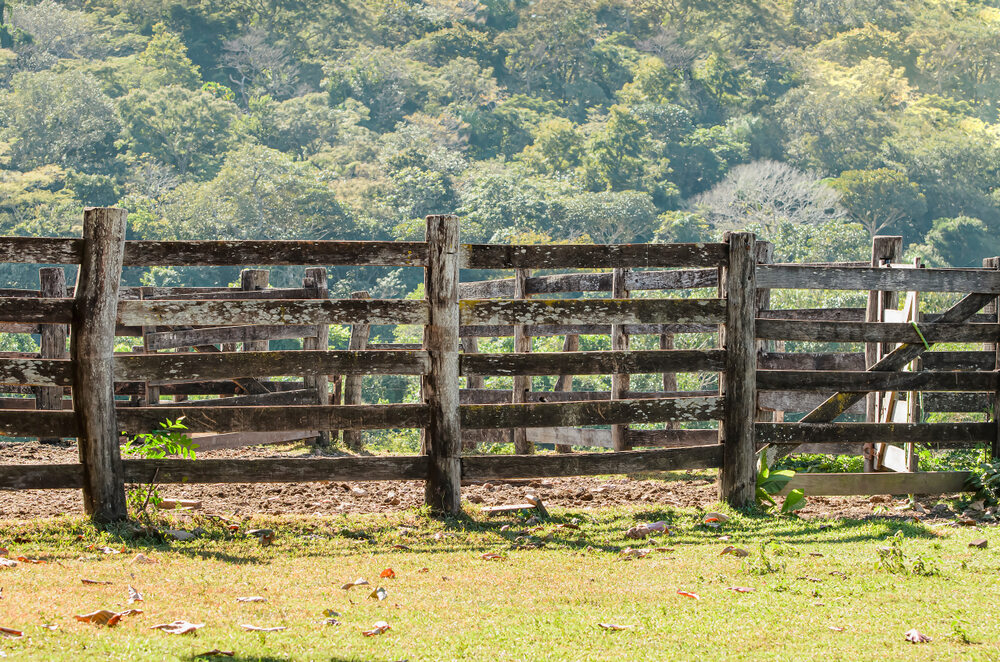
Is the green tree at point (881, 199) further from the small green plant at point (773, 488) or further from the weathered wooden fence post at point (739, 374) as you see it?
the weathered wooden fence post at point (739, 374)

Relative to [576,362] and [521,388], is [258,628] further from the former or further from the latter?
[521,388]

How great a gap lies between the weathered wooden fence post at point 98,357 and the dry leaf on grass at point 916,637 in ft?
15.2

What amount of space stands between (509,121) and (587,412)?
88727 millimetres

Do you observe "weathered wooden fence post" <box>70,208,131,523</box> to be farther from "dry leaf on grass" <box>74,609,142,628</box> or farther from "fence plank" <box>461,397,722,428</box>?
"fence plank" <box>461,397,722,428</box>

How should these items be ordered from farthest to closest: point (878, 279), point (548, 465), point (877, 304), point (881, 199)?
point (881, 199), point (877, 304), point (878, 279), point (548, 465)

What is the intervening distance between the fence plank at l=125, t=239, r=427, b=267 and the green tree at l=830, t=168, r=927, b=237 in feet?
252

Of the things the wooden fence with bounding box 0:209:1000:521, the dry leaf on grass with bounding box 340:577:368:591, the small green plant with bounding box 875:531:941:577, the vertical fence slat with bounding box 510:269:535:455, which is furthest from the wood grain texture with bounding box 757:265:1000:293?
the dry leaf on grass with bounding box 340:577:368:591

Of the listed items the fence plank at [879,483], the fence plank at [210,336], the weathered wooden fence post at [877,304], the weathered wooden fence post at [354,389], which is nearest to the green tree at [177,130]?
the weathered wooden fence post at [354,389]

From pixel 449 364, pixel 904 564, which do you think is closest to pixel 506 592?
pixel 449 364

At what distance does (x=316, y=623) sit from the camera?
185 inches

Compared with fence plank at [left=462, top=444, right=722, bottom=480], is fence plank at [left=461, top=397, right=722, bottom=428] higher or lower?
higher

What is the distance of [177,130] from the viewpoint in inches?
3300

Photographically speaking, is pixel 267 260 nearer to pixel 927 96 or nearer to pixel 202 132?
pixel 202 132

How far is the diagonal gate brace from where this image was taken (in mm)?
7961
